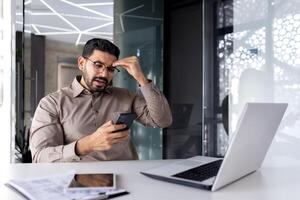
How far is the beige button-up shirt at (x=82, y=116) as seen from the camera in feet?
4.83

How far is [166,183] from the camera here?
959mm

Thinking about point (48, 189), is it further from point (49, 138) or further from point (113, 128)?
point (49, 138)

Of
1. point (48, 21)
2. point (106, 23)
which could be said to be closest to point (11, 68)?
point (48, 21)

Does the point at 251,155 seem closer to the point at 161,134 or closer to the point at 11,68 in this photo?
the point at 11,68

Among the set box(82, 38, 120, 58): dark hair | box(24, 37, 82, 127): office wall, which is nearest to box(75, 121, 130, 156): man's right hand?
box(82, 38, 120, 58): dark hair

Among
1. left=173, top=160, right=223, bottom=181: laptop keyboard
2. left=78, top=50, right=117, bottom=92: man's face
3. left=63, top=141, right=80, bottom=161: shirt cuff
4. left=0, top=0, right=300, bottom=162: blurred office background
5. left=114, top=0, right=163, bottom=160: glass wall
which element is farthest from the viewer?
left=114, top=0, right=163, bottom=160: glass wall

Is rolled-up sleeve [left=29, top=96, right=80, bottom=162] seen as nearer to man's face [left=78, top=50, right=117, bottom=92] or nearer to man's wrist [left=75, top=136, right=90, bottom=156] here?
man's wrist [left=75, top=136, right=90, bottom=156]

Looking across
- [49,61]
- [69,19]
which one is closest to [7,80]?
[49,61]

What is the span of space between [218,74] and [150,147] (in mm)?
1143

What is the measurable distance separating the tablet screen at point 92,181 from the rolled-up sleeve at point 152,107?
83 centimetres

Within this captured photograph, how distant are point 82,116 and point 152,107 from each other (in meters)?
0.39

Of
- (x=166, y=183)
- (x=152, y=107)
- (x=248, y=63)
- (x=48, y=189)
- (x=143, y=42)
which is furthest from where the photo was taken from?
(x=143, y=42)

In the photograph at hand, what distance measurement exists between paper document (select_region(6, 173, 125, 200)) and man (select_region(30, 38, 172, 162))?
514 millimetres

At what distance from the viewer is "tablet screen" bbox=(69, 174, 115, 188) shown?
86 centimetres
